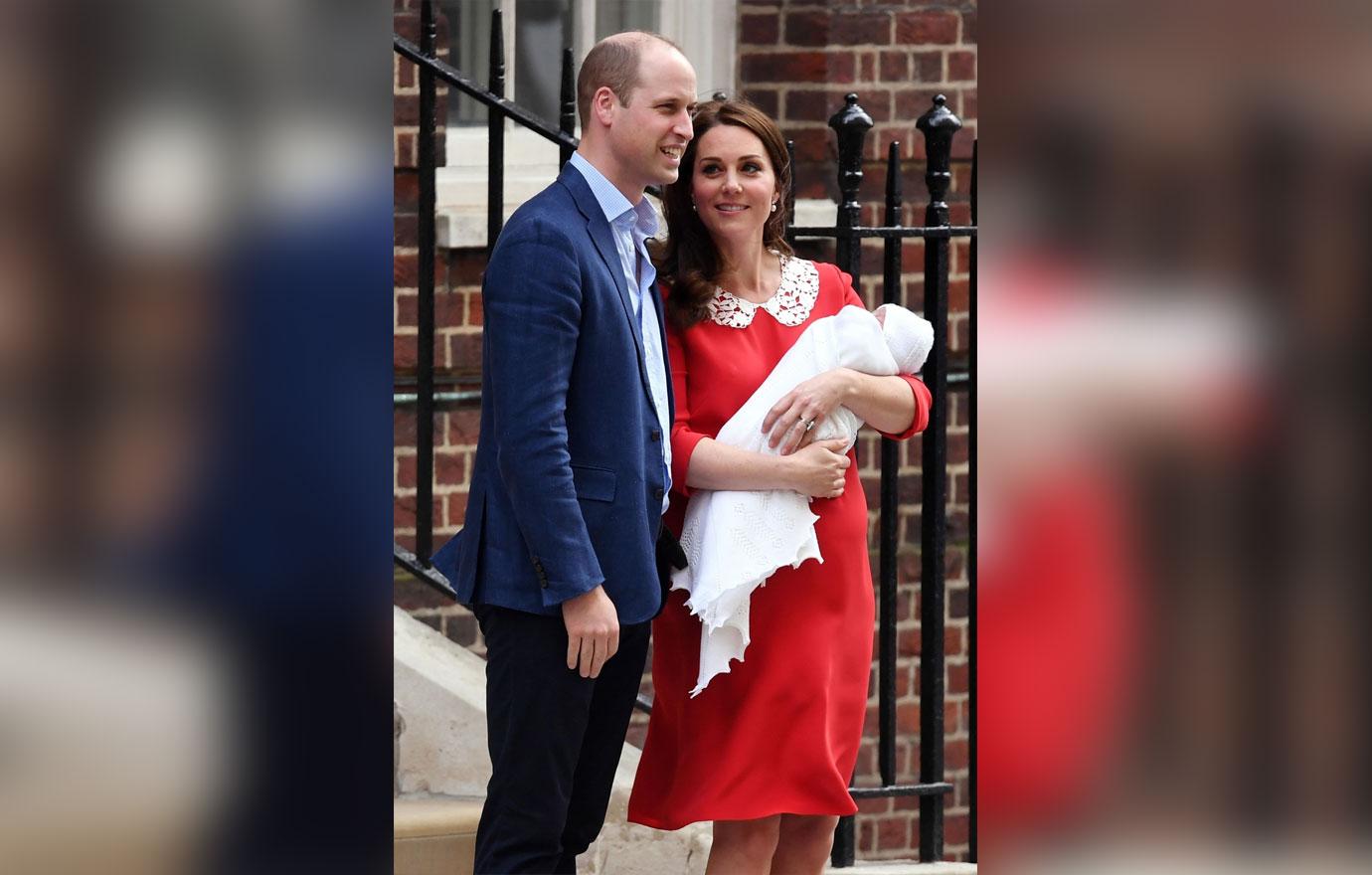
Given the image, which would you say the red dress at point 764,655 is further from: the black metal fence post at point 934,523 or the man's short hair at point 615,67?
the black metal fence post at point 934,523

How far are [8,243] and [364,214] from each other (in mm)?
235

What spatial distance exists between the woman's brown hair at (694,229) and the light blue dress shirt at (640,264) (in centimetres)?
11

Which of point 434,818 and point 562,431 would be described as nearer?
point 562,431

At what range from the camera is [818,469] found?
271 centimetres

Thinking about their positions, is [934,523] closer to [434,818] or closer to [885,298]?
[885,298]

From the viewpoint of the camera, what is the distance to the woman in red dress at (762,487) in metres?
2.75

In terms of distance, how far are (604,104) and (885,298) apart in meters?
1.17

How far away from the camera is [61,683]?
1.10 meters

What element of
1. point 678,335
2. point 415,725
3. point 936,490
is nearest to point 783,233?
point 678,335

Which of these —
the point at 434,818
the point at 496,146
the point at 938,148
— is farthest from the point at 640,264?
the point at 434,818

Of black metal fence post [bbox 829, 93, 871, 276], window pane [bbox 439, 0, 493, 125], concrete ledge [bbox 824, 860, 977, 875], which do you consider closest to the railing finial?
black metal fence post [bbox 829, 93, 871, 276]

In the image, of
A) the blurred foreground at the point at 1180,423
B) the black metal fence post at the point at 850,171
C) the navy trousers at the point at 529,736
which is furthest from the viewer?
the black metal fence post at the point at 850,171

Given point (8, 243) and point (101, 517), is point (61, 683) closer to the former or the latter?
point (101, 517)

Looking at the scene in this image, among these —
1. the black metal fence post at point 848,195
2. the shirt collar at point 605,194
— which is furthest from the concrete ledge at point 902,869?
the shirt collar at point 605,194
